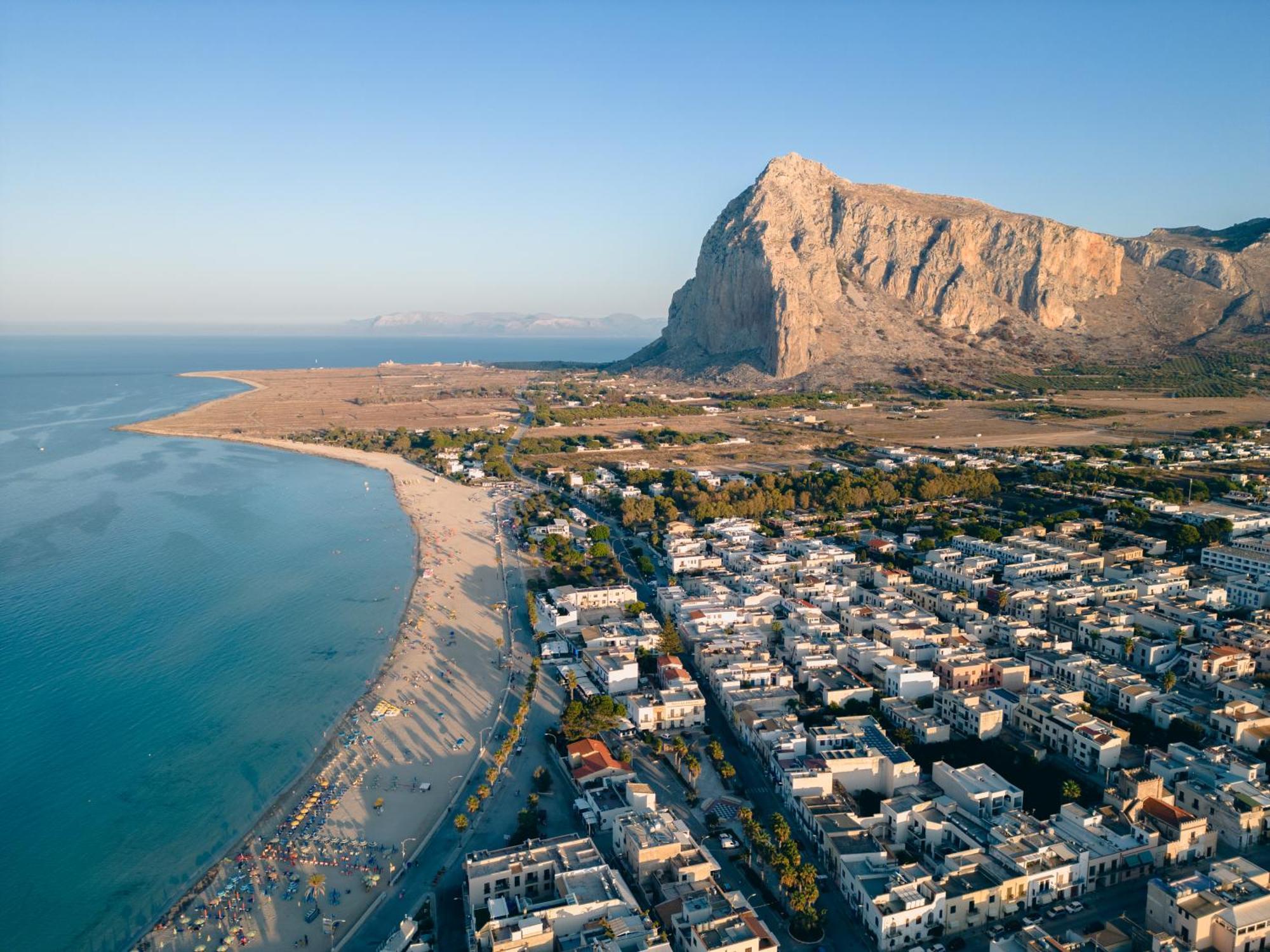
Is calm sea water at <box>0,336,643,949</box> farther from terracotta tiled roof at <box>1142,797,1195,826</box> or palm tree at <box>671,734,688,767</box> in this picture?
terracotta tiled roof at <box>1142,797,1195,826</box>

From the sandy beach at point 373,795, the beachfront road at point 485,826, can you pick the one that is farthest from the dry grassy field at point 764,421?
the beachfront road at point 485,826

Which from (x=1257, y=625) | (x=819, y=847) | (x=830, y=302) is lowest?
(x=819, y=847)

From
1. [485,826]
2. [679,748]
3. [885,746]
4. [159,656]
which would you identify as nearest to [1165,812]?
[885,746]

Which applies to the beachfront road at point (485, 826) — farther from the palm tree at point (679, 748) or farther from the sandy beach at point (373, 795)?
the palm tree at point (679, 748)

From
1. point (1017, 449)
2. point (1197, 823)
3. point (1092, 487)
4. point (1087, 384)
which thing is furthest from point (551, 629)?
point (1087, 384)

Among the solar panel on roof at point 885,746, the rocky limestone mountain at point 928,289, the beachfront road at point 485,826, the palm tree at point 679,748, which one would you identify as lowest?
the beachfront road at point 485,826

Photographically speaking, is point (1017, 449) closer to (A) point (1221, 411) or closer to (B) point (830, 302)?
(A) point (1221, 411)
